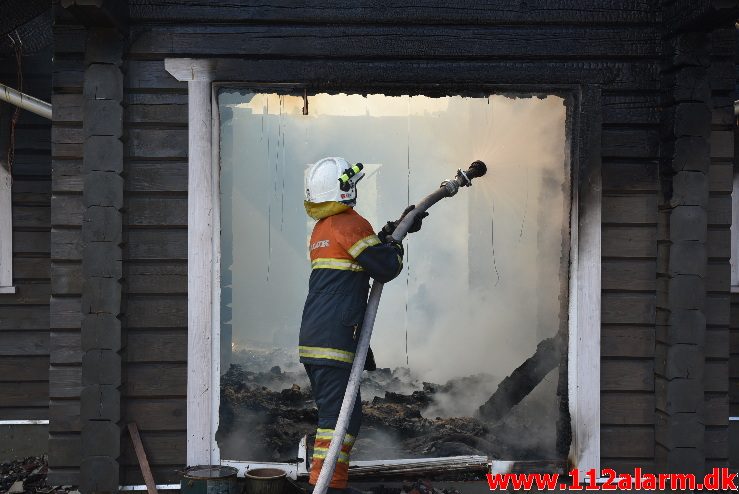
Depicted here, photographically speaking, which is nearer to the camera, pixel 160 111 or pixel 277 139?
pixel 160 111

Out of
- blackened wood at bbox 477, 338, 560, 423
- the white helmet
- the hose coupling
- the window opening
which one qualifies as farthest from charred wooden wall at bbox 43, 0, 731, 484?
blackened wood at bbox 477, 338, 560, 423

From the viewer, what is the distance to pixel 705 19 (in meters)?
5.37

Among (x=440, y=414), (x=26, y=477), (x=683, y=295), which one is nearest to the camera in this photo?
(x=683, y=295)

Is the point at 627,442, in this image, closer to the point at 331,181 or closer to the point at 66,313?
the point at 331,181

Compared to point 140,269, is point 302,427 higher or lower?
lower

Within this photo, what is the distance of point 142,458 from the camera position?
562 cm

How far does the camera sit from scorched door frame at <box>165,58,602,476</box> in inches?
226

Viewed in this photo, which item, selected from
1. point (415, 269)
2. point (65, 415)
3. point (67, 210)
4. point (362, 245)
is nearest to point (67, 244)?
point (67, 210)

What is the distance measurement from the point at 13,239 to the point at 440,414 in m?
4.03

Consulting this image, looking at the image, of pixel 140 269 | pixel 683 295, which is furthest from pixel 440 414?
pixel 140 269

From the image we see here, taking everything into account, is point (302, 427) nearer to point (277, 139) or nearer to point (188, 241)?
point (188, 241)

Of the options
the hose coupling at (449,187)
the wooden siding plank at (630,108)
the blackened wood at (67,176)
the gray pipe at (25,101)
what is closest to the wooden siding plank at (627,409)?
the hose coupling at (449,187)

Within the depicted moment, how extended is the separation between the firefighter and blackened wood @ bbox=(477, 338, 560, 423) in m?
2.38

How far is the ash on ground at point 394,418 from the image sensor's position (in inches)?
240
